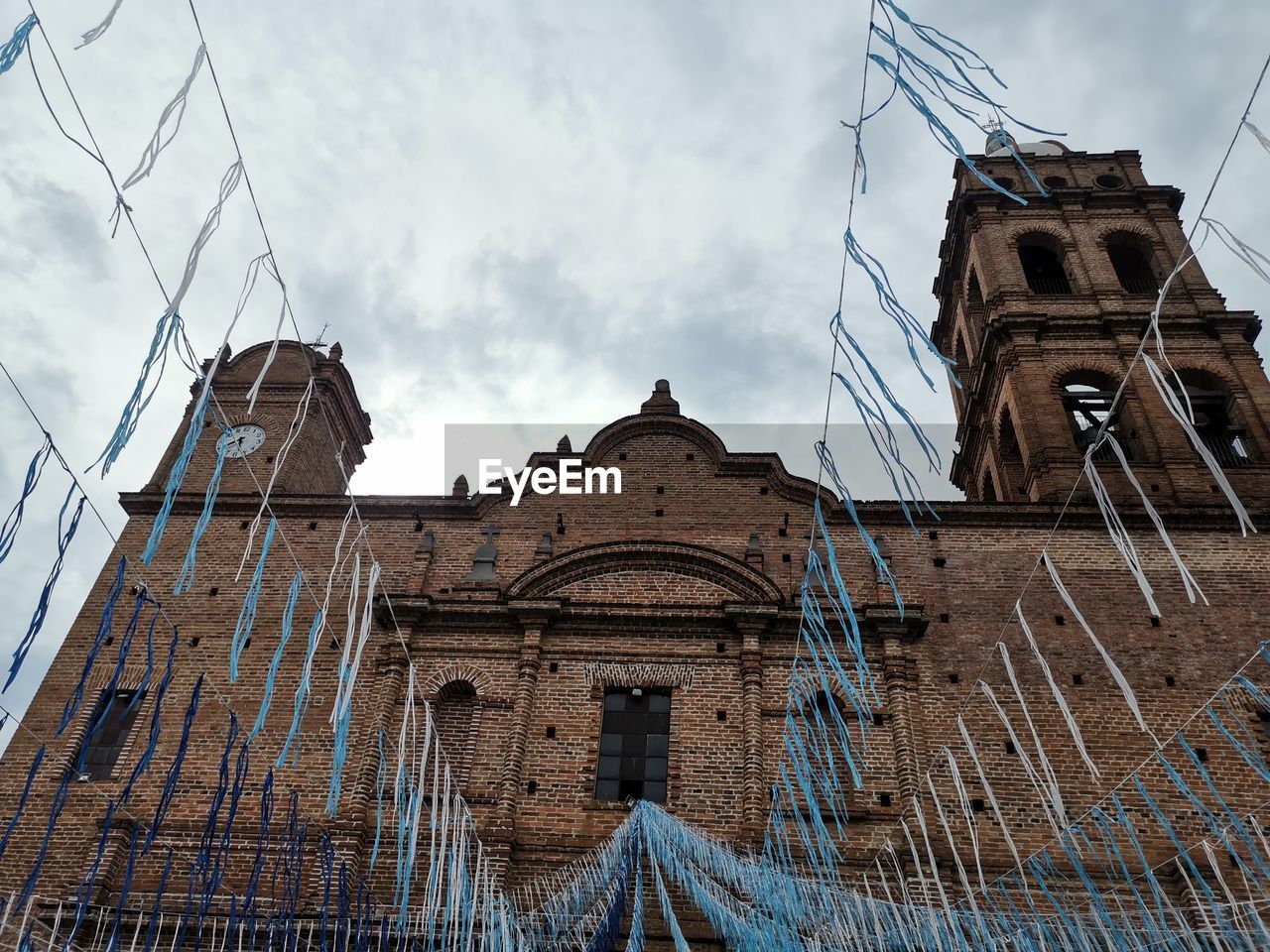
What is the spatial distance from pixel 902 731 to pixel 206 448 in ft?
41.3

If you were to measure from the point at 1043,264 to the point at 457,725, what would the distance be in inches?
628

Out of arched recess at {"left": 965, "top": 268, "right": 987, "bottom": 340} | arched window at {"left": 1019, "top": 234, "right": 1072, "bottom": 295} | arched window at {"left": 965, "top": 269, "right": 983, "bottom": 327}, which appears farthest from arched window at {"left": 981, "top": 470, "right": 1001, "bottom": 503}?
arched window at {"left": 1019, "top": 234, "right": 1072, "bottom": 295}

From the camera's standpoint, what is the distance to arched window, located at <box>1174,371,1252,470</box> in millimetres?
16062

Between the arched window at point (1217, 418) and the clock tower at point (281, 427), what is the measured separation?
14608 mm

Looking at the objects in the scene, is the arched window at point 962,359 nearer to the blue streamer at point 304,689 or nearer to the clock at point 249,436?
the clock at point 249,436

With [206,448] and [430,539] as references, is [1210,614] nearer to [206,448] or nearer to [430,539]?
[430,539]

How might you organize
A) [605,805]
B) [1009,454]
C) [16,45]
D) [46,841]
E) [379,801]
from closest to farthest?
[16,45] → [46,841] → [379,801] → [605,805] → [1009,454]

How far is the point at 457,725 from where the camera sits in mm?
12562

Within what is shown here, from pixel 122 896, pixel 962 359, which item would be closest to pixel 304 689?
pixel 122 896

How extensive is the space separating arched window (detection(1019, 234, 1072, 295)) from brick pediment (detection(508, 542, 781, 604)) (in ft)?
33.5

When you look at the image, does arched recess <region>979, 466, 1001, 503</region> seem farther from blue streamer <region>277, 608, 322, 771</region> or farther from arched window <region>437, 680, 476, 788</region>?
blue streamer <region>277, 608, 322, 771</region>

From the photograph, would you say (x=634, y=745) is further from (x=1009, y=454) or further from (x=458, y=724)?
(x=1009, y=454)

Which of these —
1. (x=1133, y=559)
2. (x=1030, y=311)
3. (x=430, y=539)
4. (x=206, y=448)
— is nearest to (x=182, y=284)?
(x=1133, y=559)

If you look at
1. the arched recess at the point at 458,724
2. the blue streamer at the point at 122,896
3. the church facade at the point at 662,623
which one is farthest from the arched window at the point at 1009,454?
the blue streamer at the point at 122,896
